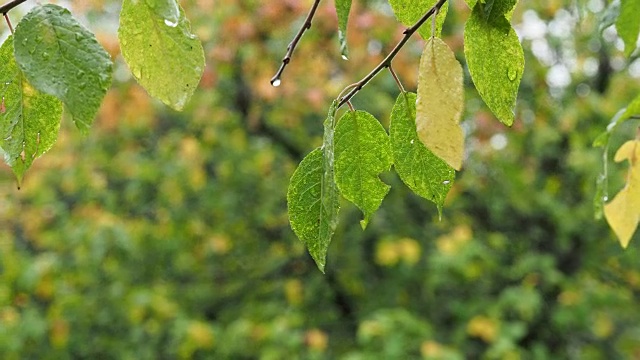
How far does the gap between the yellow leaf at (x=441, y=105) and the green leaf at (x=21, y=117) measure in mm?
231

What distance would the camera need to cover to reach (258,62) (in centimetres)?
385

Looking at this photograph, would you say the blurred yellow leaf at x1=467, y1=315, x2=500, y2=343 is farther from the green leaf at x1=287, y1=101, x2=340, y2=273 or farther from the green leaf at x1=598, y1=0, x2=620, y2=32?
the green leaf at x1=287, y1=101, x2=340, y2=273

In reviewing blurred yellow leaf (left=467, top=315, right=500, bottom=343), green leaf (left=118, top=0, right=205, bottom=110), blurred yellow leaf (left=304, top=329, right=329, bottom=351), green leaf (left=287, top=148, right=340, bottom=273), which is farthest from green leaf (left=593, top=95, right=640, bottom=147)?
blurred yellow leaf (left=467, top=315, right=500, bottom=343)

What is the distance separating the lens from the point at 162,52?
1.51ft

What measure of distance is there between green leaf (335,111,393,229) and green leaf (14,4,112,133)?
18 cm

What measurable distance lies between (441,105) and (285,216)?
12.1 ft

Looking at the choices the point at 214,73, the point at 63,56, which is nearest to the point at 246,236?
the point at 214,73

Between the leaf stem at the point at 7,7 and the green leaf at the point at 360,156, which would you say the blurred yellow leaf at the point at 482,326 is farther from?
the leaf stem at the point at 7,7

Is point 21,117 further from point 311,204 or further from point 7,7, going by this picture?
point 311,204

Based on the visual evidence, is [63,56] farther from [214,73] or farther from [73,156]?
[73,156]

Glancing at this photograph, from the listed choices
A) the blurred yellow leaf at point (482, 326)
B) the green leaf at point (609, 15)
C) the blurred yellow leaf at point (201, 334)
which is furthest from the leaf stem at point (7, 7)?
the blurred yellow leaf at point (482, 326)

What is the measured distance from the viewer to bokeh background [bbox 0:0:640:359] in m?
3.61

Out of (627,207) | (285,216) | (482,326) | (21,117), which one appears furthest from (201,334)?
(21,117)

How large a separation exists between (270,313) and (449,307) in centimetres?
94
